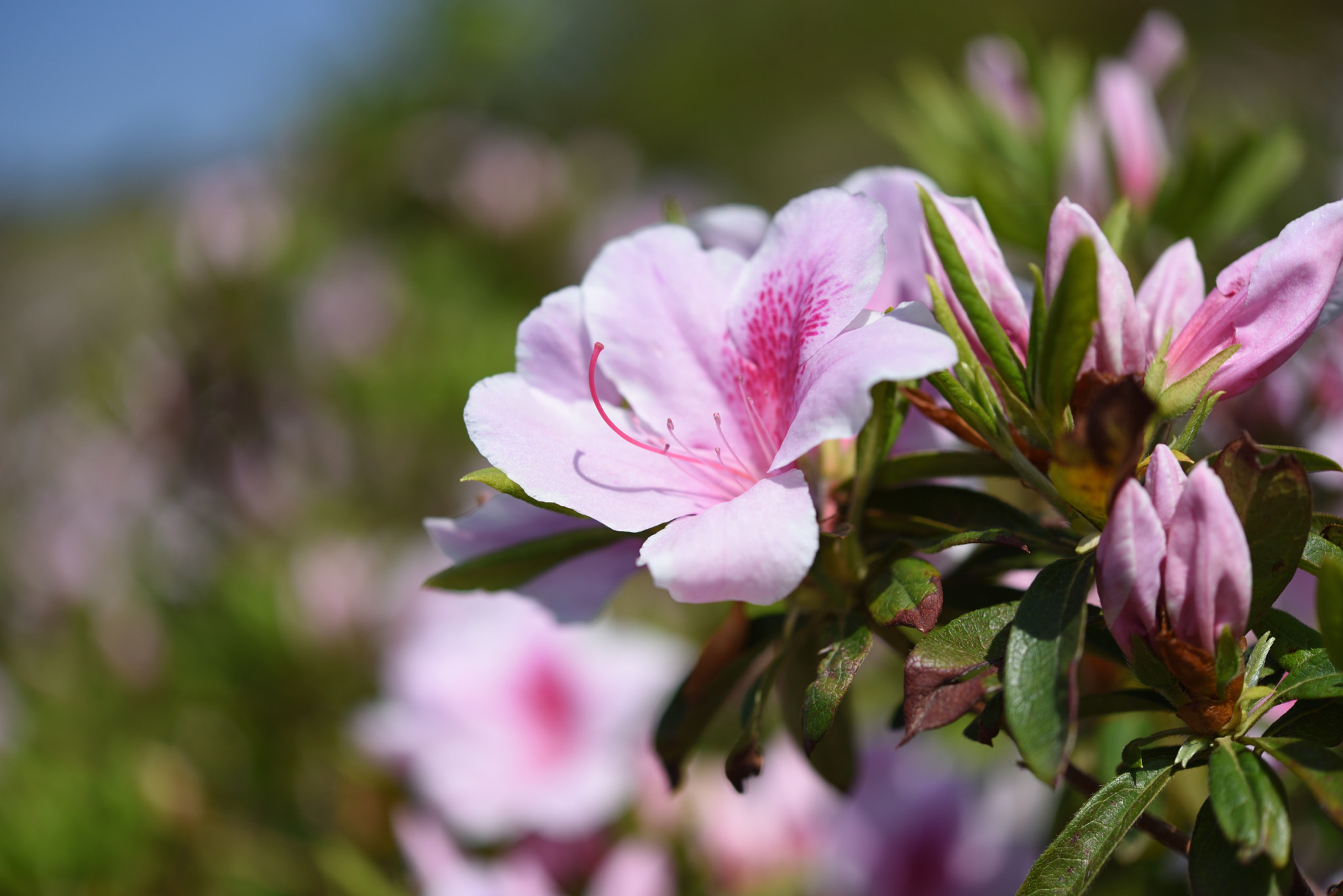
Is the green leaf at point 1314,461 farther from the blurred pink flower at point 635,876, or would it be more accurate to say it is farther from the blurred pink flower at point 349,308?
the blurred pink flower at point 349,308

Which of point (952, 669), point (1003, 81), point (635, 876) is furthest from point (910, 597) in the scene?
point (1003, 81)

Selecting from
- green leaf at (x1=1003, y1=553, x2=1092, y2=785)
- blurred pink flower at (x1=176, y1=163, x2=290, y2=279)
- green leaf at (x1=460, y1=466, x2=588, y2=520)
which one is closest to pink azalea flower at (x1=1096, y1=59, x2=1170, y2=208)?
green leaf at (x1=1003, y1=553, x2=1092, y2=785)

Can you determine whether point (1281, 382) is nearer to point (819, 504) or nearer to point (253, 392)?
point (819, 504)

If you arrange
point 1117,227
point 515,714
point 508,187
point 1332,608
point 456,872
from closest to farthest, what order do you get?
point 1332,608, point 1117,227, point 456,872, point 515,714, point 508,187

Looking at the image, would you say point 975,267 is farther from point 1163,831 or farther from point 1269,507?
point 1163,831

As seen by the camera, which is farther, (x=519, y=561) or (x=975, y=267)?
(x=519, y=561)

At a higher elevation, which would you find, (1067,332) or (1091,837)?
(1067,332)
